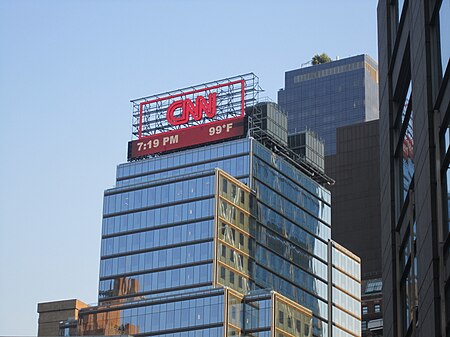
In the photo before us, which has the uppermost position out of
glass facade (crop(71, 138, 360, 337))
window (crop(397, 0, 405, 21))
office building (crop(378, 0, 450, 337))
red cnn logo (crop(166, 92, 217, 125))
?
red cnn logo (crop(166, 92, 217, 125))

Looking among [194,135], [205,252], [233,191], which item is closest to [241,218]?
[233,191]

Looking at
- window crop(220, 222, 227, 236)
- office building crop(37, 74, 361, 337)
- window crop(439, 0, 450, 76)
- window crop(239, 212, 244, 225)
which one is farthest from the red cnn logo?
window crop(439, 0, 450, 76)

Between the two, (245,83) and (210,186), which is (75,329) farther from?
(245,83)

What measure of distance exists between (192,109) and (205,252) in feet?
88.5

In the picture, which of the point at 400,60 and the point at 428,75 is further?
the point at 400,60

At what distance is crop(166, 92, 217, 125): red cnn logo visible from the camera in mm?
193250

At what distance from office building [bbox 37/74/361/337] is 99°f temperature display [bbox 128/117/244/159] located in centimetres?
16

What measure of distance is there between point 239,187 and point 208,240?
10.9 metres

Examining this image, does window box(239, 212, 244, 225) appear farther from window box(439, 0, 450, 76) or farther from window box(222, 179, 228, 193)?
window box(439, 0, 450, 76)

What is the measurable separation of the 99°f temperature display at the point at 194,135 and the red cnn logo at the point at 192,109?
6.94ft

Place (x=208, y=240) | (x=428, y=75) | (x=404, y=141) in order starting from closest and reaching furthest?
(x=428, y=75) < (x=404, y=141) < (x=208, y=240)

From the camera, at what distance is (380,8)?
60719 mm

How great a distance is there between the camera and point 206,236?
180 m

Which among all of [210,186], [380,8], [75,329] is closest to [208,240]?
[210,186]
